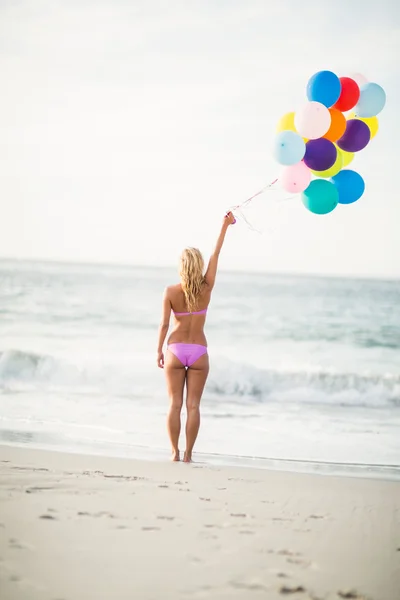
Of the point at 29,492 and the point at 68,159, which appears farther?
the point at 68,159

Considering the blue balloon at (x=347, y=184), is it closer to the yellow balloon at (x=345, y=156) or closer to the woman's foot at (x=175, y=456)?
the yellow balloon at (x=345, y=156)

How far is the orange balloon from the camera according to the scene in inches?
158

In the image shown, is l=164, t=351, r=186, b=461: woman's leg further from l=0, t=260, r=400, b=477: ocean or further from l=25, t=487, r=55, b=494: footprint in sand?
l=25, t=487, r=55, b=494: footprint in sand

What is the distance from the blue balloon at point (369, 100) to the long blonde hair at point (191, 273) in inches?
53.9

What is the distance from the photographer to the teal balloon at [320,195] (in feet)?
13.4

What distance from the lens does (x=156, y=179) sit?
9.48 m

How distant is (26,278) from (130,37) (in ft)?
30.8

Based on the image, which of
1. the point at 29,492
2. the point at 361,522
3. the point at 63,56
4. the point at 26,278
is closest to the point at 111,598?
the point at 29,492

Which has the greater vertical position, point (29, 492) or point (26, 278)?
point (26, 278)

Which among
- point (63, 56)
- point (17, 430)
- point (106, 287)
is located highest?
point (63, 56)

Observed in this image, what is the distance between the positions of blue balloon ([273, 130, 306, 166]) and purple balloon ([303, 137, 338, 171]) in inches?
2.0

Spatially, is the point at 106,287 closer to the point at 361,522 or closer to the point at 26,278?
the point at 26,278

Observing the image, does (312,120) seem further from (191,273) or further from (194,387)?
(194,387)

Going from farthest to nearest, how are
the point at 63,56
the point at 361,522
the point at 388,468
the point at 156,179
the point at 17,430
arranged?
1. the point at 156,179
2. the point at 63,56
3. the point at 17,430
4. the point at 388,468
5. the point at 361,522
